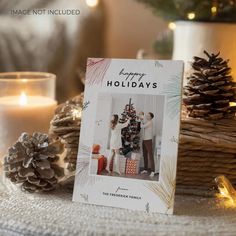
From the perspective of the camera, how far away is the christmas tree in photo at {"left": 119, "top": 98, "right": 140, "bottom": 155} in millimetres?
612

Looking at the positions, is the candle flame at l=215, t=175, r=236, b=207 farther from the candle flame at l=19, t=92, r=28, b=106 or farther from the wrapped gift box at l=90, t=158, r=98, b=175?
the candle flame at l=19, t=92, r=28, b=106

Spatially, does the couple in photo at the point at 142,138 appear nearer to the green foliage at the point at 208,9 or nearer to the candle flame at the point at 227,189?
the candle flame at the point at 227,189

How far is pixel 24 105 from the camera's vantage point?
0.79m

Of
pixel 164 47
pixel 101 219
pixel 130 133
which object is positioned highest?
pixel 164 47

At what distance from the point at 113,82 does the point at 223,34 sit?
0.31 meters

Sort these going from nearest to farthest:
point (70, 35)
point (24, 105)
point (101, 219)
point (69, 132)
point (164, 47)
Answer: point (101, 219)
point (69, 132)
point (24, 105)
point (164, 47)
point (70, 35)

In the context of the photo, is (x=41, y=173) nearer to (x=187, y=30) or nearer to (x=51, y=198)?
(x=51, y=198)

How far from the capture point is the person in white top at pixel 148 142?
600 mm

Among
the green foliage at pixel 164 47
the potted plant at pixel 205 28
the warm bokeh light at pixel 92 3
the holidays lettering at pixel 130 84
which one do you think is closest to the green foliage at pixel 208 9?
the potted plant at pixel 205 28

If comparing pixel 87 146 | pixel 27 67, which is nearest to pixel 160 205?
pixel 87 146

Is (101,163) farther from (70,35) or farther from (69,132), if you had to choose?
(70,35)

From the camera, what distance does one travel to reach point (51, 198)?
64 centimetres

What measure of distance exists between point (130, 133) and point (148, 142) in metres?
0.03

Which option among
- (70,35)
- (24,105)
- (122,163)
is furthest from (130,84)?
(70,35)
